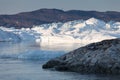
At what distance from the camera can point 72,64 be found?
2292cm

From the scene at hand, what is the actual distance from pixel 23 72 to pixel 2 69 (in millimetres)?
1841

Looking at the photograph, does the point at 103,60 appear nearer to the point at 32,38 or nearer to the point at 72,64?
the point at 72,64

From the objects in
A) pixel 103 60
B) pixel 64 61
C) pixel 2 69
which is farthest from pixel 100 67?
pixel 2 69

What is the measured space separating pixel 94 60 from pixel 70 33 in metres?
82.8

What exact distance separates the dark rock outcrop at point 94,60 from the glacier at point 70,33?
61981mm

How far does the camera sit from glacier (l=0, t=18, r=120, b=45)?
303 ft

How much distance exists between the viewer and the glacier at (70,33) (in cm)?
9238

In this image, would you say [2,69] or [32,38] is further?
[32,38]

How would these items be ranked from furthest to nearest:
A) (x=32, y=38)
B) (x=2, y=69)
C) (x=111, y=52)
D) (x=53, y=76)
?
(x=32, y=38)
(x=2, y=69)
(x=111, y=52)
(x=53, y=76)

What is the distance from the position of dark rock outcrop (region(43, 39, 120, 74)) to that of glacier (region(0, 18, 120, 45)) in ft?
203

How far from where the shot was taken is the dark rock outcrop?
21.8 metres

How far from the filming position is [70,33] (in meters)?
105

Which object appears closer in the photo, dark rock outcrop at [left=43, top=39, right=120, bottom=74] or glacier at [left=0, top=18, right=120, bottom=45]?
dark rock outcrop at [left=43, top=39, right=120, bottom=74]

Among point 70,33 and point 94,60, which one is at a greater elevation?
point 94,60
